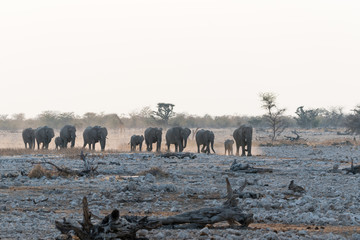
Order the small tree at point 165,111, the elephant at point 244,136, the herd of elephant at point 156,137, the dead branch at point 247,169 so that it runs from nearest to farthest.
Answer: the dead branch at point 247,169 → the elephant at point 244,136 → the herd of elephant at point 156,137 → the small tree at point 165,111

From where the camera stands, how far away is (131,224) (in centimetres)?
760

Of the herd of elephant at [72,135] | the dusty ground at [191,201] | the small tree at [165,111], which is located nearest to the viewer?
the dusty ground at [191,201]

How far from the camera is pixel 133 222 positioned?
7.76m

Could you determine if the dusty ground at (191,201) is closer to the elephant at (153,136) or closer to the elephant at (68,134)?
the elephant at (153,136)

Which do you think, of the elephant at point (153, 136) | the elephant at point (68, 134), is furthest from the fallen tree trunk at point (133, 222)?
the elephant at point (68, 134)

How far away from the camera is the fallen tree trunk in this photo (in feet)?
24.3

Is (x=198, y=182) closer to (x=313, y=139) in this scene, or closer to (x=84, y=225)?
(x=84, y=225)

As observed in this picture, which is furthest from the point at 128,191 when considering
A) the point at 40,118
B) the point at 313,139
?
the point at 40,118

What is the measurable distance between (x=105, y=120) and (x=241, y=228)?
8350 centimetres

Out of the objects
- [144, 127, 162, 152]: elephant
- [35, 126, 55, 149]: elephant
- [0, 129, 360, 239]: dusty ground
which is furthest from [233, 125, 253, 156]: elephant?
[35, 126, 55, 149]: elephant

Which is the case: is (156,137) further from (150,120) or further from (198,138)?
(150,120)

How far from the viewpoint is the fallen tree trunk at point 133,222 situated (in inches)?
292

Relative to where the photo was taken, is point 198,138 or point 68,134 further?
point 68,134

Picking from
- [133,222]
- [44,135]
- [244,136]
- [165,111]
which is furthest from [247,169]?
[165,111]
